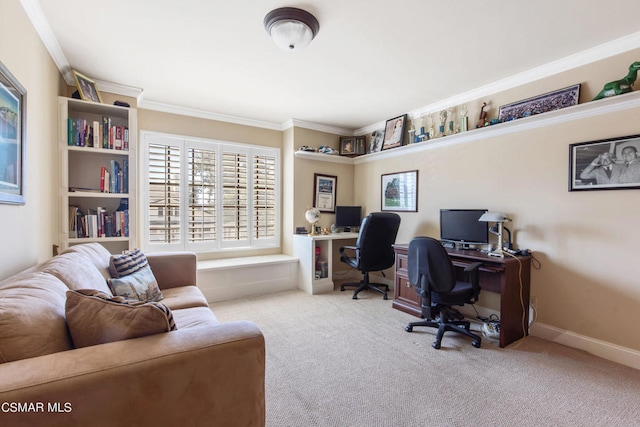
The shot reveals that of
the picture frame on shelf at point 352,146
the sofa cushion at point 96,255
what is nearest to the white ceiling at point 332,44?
the picture frame on shelf at point 352,146

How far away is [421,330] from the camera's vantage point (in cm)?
282

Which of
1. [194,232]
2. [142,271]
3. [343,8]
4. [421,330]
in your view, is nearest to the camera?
[343,8]

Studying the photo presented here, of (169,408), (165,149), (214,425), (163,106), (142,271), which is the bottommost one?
(214,425)

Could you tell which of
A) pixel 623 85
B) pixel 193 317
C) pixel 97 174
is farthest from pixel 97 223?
pixel 623 85

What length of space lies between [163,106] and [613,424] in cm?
490

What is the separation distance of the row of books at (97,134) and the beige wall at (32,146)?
13 centimetres

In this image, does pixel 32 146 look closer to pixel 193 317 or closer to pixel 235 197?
pixel 193 317

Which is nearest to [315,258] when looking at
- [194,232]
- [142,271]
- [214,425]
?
[194,232]

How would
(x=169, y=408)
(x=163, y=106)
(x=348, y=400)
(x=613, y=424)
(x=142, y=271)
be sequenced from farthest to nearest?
(x=163, y=106) → (x=142, y=271) → (x=348, y=400) → (x=613, y=424) → (x=169, y=408)

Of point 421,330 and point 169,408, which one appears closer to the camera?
point 169,408

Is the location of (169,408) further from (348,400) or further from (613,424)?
(613,424)

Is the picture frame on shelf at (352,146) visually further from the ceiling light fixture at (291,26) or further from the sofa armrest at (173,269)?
the sofa armrest at (173,269)

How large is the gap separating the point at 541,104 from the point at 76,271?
383 centimetres

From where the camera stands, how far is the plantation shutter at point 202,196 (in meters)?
3.87
